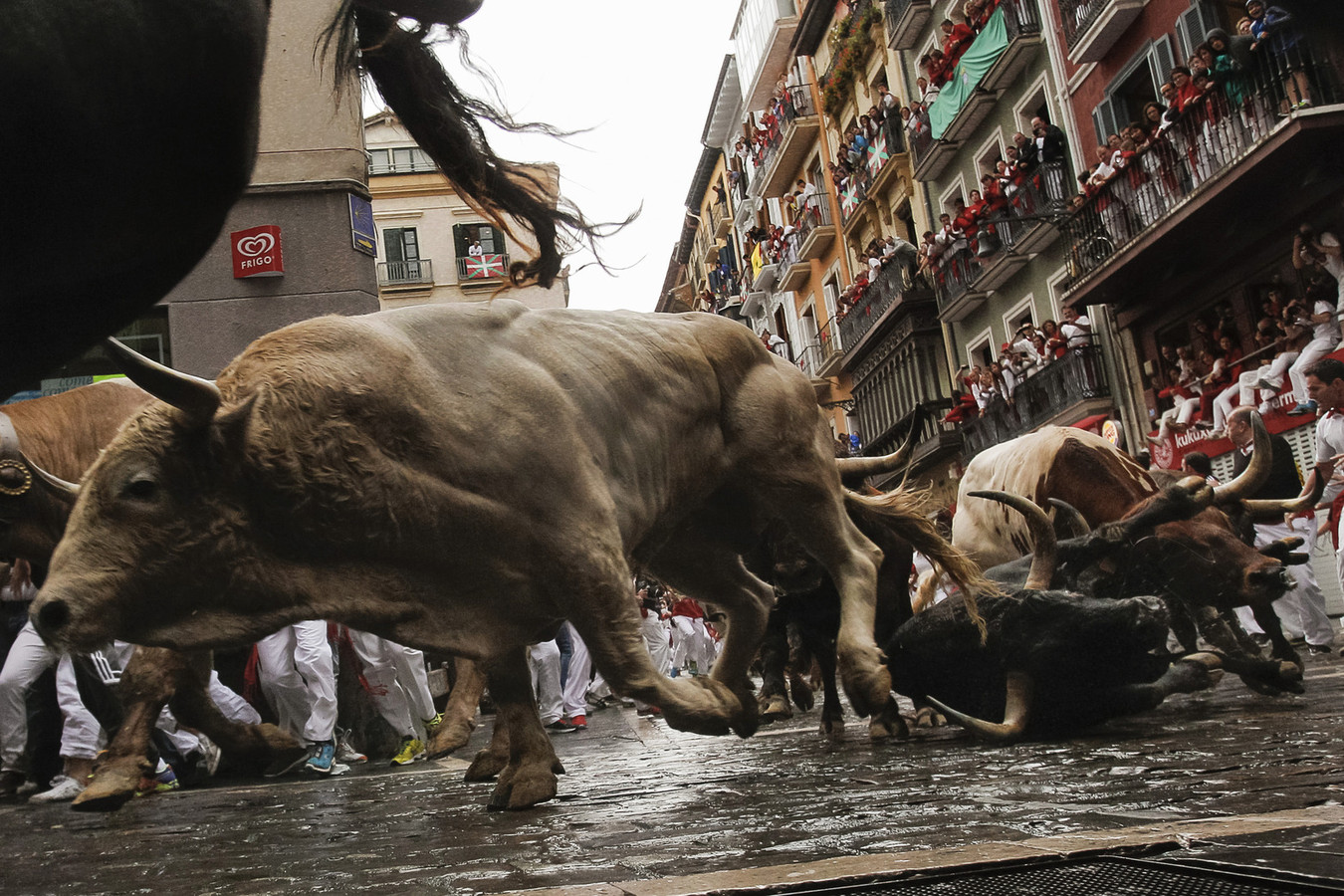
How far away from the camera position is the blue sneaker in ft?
27.7

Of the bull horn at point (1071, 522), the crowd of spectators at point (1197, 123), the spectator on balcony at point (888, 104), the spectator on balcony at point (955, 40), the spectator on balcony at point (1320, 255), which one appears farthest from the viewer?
the spectator on balcony at point (888, 104)

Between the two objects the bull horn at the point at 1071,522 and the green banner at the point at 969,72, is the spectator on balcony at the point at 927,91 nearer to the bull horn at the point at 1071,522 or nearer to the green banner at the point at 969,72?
the green banner at the point at 969,72

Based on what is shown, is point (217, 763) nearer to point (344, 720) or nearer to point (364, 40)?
point (344, 720)

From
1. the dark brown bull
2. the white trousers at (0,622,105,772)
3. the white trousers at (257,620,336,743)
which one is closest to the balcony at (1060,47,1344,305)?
the dark brown bull

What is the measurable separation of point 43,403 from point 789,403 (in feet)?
13.0

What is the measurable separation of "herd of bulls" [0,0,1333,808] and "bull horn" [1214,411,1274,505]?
78cm

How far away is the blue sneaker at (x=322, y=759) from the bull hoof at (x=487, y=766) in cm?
251

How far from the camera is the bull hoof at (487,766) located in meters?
6.22

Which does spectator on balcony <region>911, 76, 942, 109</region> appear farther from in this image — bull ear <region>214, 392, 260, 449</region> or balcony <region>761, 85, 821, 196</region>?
bull ear <region>214, 392, 260, 449</region>

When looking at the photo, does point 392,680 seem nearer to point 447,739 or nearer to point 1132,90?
point 447,739

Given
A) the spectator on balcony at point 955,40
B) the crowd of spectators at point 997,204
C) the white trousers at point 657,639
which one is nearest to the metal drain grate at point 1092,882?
the white trousers at point 657,639

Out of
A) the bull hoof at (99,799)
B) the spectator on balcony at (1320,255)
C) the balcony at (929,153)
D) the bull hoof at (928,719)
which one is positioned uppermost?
the balcony at (929,153)

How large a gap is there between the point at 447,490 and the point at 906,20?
30511 mm

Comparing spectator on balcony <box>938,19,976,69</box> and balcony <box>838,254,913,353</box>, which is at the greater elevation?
spectator on balcony <box>938,19,976,69</box>
